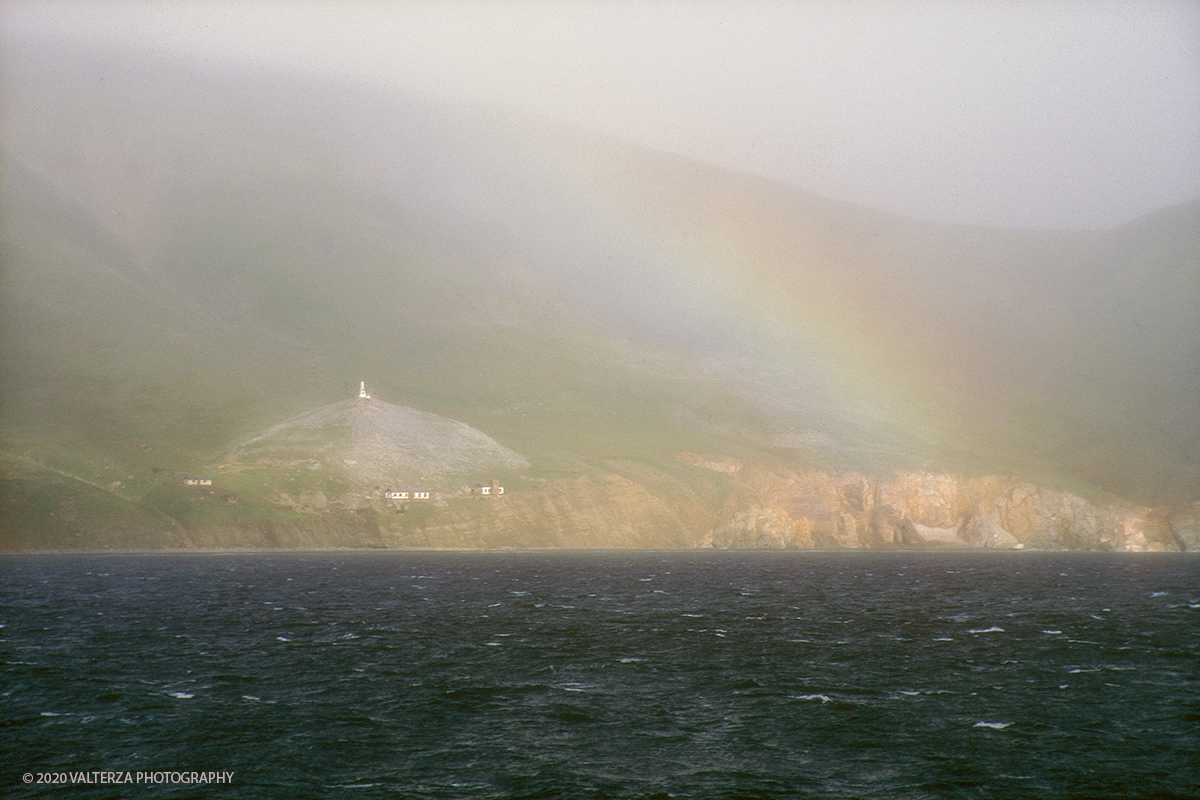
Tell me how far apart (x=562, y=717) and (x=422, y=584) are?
78.1 meters

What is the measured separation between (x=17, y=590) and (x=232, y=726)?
3274 inches

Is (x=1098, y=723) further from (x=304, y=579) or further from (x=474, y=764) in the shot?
(x=304, y=579)

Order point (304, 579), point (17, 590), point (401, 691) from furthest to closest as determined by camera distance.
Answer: point (304, 579), point (17, 590), point (401, 691)

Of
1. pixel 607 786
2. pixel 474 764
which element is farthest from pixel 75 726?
pixel 607 786

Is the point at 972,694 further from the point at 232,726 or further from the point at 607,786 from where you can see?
the point at 232,726

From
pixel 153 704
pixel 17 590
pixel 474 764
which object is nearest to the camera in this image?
pixel 474 764

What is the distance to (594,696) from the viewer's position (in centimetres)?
5331

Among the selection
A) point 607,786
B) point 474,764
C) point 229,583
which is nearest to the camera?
point 607,786

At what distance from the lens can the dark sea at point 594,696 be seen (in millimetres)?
38500

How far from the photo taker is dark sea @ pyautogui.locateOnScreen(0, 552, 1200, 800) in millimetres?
38500

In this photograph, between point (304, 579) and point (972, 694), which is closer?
point (972, 694)

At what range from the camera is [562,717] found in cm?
4828

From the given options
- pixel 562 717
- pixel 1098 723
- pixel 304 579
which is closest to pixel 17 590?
pixel 304 579

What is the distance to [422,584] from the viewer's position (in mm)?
123000
